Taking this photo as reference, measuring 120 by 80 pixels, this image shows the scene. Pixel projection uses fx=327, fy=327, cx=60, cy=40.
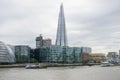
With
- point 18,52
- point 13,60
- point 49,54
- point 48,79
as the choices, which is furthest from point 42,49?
point 48,79

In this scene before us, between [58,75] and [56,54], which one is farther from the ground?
[56,54]

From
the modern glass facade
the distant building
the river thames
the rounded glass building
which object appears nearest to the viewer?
the river thames

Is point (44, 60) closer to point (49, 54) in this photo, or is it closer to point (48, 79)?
point (49, 54)

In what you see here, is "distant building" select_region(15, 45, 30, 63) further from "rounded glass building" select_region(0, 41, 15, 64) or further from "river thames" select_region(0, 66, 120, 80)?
"river thames" select_region(0, 66, 120, 80)

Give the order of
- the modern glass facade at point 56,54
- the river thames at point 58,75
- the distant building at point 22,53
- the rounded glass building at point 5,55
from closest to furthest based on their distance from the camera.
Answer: the river thames at point 58,75
the rounded glass building at point 5,55
the distant building at point 22,53
the modern glass facade at point 56,54

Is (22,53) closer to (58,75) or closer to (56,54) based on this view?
(56,54)

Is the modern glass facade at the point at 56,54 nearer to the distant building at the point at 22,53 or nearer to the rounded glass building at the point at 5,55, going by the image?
the distant building at the point at 22,53

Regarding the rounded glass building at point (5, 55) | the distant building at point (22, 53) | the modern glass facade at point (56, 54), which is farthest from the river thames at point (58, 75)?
the modern glass facade at point (56, 54)

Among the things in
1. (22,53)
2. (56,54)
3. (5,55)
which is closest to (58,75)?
(5,55)

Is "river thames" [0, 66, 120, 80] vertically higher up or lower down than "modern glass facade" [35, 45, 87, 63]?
lower down

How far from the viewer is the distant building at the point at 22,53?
17688 centimetres

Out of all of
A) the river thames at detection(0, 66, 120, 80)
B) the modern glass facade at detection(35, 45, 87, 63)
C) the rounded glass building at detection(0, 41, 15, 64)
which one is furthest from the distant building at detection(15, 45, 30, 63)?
the river thames at detection(0, 66, 120, 80)

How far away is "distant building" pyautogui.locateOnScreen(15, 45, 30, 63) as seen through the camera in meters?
177

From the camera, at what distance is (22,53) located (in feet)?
591
